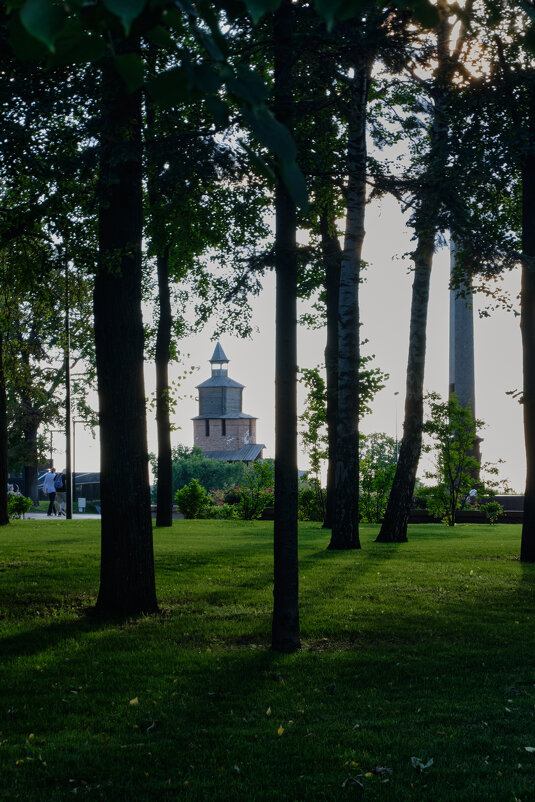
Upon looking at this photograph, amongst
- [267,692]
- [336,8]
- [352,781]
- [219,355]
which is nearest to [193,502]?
[267,692]

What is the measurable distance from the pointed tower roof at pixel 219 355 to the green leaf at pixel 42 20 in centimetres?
12687

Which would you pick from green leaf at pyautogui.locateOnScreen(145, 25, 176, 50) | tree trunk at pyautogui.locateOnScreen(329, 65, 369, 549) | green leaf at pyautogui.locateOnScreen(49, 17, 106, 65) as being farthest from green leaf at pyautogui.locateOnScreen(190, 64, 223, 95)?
tree trunk at pyautogui.locateOnScreen(329, 65, 369, 549)

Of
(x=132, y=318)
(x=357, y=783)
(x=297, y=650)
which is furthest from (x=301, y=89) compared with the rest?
(x=357, y=783)

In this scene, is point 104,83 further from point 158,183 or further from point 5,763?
point 5,763

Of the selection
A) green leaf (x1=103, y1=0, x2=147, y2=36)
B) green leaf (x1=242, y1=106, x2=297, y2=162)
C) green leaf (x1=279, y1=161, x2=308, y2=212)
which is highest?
green leaf (x1=103, y1=0, x2=147, y2=36)

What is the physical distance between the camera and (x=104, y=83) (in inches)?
297

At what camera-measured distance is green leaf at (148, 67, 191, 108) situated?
2002mm

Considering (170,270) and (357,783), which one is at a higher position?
(170,270)

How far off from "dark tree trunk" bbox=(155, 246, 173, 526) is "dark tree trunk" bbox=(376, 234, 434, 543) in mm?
6652

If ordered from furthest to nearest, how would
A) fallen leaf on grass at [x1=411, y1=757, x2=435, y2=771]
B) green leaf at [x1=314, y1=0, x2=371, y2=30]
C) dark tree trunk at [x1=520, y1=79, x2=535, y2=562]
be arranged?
1. dark tree trunk at [x1=520, y1=79, x2=535, y2=562]
2. fallen leaf on grass at [x1=411, y1=757, x2=435, y2=771]
3. green leaf at [x1=314, y1=0, x2=371, y2=30]

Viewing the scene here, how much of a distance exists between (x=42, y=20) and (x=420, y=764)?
168 inches

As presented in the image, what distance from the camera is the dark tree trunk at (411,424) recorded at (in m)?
17.2

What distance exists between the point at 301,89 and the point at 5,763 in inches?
250

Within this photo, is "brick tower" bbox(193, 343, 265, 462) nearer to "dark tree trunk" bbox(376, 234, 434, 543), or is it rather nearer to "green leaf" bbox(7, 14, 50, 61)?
"dark tree trunk" bbox(376, 234, 434, 543)
